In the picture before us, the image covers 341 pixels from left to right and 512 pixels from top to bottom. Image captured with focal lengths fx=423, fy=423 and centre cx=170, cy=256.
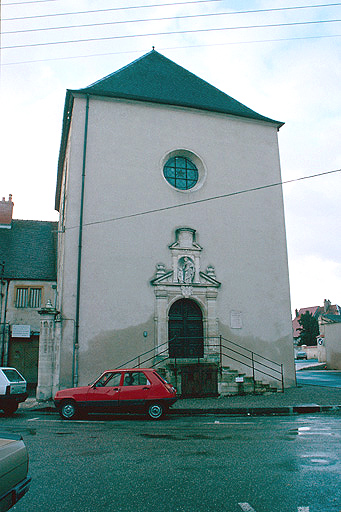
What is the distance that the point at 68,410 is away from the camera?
1061 centimetres

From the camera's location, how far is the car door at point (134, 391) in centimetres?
1055

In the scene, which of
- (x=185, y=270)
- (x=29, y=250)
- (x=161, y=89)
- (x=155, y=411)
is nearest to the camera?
(x=155, y=411)

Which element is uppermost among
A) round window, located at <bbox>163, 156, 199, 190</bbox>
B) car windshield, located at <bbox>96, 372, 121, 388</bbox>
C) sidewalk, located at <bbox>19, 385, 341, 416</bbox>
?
round window, located at <bbox>163, 156, 199, 190</bbox>

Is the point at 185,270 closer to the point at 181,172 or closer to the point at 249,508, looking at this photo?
the point at 181,172

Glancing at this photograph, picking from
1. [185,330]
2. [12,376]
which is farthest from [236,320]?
[12,376]

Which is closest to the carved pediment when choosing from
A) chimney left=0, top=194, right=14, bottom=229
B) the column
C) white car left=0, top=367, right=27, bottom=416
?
the column

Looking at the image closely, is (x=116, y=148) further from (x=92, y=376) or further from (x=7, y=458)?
(x=7, y=458)

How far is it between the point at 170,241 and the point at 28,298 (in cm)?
890

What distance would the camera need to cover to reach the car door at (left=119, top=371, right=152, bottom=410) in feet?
34.6

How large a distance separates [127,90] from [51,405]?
40.9ft

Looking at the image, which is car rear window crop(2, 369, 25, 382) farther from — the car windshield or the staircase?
the staircase

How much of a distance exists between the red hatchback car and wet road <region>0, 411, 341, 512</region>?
1.40 meters

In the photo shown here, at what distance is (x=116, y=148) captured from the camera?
54.5ft

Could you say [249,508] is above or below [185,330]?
below
